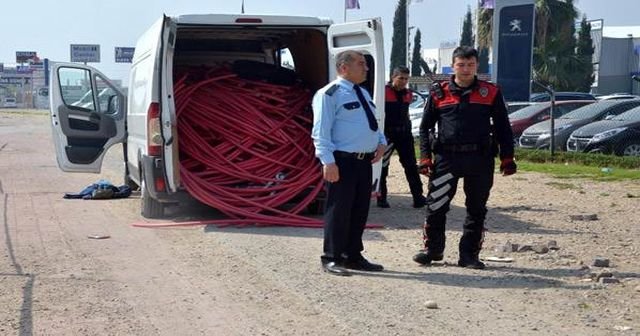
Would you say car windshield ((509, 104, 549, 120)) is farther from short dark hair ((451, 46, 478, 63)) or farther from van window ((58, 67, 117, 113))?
short dark hair ((451, 46, 478, 63))

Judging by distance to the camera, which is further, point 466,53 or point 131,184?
point 131,184

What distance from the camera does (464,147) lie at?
7250mm

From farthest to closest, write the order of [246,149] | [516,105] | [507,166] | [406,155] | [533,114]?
1. [516,105]
2. [533,114]
3. [406,155]
4. [246,149]
5. [507,166]

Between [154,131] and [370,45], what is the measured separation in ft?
8.46

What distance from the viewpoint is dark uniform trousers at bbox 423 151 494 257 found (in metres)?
7.30

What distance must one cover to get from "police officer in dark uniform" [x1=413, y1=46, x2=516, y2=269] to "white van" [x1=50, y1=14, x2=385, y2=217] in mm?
2351

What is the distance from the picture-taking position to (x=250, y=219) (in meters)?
10.1

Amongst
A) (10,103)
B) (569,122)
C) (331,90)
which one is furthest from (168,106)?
(10,103)

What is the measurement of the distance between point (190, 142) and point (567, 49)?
139 ft

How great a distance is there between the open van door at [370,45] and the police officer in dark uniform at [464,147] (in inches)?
83.2

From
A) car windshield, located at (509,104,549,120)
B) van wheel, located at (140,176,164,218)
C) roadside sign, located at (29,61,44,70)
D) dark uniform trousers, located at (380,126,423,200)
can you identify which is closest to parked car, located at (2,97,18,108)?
roadside sign, located at (29,61,44,70)

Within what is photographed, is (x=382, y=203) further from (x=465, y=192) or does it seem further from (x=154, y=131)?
(x=465, y=192)

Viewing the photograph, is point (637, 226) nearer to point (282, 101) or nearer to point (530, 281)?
point (530, 281)

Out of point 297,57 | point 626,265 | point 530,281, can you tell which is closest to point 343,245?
point 530,281
